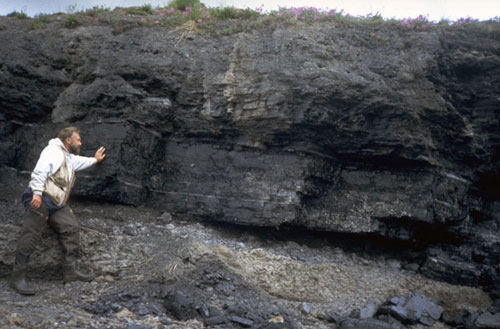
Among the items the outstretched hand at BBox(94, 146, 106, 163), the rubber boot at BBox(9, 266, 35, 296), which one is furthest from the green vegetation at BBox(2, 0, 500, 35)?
the rubber boot at BBox(9, 266, 35, 296)

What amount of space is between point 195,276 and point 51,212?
194 centimetres

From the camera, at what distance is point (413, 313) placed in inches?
224

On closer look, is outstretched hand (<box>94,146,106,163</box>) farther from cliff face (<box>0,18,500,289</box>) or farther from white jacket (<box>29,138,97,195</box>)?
white jacket (<box>29,138,97,195</box>)

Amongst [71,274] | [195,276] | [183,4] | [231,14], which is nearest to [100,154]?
[71,274]

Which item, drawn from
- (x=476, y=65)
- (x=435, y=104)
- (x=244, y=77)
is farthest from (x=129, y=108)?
(x=476, y=65)

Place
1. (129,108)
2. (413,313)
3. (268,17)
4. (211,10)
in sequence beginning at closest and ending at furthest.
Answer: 1. (413,313)
2. (129,108)
3. (268,17)
4. (211,10)

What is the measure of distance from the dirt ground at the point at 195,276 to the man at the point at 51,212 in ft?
0.65

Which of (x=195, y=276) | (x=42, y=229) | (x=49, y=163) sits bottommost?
(x=195, y=276)

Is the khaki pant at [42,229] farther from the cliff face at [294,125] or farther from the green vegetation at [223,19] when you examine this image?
the green vegetation at [223,19]

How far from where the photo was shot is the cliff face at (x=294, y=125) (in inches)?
264

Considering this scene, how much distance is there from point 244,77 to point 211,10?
86.9 inches

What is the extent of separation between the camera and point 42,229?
16.9 feet

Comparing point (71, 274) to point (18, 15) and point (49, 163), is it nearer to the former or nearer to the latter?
point (49, 163)

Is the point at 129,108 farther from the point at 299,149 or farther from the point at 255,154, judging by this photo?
the point at 299,149
